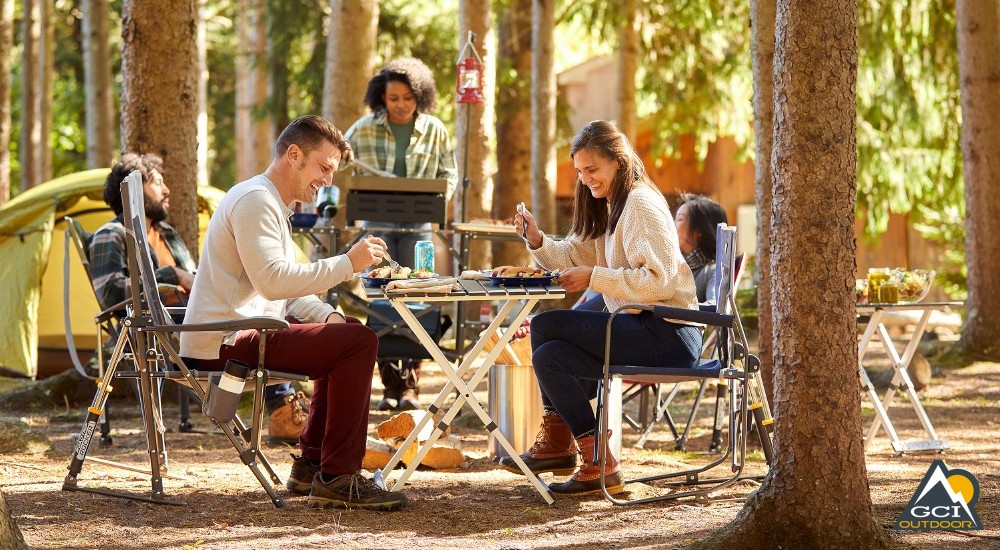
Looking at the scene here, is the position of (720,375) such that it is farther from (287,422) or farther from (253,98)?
(253,98)

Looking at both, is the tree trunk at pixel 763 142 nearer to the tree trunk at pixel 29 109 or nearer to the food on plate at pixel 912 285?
the food on plate at pixel 912 285

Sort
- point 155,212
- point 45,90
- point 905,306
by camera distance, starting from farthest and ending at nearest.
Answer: point 45,90
point 155,212
point 905,306

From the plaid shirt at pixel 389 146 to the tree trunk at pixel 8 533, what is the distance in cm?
436

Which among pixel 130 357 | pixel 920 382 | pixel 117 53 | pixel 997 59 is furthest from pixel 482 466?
pixel 117 53

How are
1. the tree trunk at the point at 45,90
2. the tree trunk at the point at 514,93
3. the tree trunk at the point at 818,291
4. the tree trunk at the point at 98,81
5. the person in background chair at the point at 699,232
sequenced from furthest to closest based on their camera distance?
the tree trunk at the point at 45,90
the tree trunk at the point at 98,81
the tree trunk at the point at 514,93
the person in background chair at the point at 699,232
the tree trunk at the point at 818,291

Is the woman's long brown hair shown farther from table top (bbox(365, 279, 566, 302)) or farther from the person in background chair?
the person in background chair

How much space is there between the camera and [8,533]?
331cm

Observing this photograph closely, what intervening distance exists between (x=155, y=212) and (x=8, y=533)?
3091mm

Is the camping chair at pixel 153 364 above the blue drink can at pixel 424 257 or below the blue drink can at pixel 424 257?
below

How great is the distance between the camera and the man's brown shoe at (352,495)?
4512 mm

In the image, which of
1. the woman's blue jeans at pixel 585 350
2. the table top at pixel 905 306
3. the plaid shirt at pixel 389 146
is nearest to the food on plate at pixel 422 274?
the woman's blue jeans at pixel 585 350

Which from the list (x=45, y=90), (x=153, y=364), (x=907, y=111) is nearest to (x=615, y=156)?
(x=153, y=364)

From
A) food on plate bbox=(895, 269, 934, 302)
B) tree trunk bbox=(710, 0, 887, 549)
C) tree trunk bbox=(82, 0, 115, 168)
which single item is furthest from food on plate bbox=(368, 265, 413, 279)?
tree trunk bbox=(82, 0, 115, 168)

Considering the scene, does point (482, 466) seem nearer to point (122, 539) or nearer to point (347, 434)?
point (347, 434)
